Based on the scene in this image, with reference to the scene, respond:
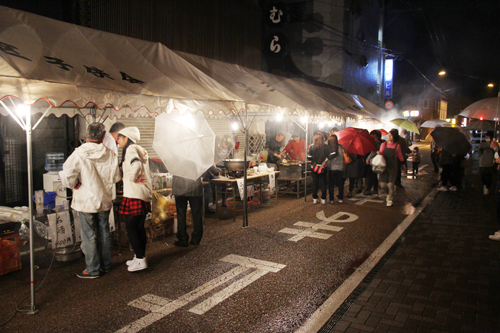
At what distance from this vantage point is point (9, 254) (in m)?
5.43

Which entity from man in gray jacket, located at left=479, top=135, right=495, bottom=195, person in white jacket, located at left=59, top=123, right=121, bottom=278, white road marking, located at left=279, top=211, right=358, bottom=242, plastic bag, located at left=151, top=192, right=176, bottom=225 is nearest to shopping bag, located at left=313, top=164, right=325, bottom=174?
white road marking, located at left=279, top=211, right=358, bottom=242

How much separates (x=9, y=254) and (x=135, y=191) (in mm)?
2120

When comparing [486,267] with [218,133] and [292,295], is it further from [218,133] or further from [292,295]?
[218,133]

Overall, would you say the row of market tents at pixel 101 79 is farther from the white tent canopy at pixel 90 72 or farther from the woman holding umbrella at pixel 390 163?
the woman holding umbrella at pixel 390 163

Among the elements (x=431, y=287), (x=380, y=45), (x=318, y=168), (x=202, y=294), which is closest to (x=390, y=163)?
(x=318, y=168)

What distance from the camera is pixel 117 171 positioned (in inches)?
211

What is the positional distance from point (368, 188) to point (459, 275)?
7402 mm

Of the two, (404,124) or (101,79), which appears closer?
(101,79)

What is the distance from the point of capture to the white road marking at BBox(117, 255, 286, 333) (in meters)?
4.21

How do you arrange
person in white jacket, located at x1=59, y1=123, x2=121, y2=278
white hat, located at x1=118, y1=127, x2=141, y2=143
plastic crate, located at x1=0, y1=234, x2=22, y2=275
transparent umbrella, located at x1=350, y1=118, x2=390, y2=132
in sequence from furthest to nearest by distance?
transparent umbrella, located at x1=350, y1=118, x2=390, y2=132 → white hat, located at x1=118, y1=127, x2=141, y2=143 → plastic crate, located at x1=0, y1=234, x2=22, y2=275 → person in white jacket, located at x1=59, y1=123, x2=121, y2=278

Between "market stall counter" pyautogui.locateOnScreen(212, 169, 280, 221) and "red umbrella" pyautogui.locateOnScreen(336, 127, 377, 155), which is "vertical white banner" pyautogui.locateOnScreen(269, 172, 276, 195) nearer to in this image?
"market stall counter" pyautogui.locateOnScreen(212, 169, 280, 221)

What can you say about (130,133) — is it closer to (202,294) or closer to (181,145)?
(181,145)

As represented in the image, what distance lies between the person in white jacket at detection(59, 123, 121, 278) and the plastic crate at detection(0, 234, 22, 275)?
107 centimetres

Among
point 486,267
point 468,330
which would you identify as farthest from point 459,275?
point 468,330
